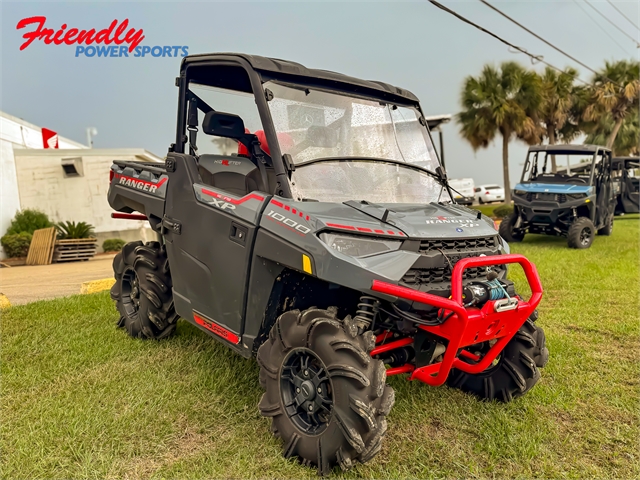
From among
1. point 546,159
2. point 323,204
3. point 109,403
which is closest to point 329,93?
point 323,204

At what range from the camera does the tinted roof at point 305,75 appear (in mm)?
3641

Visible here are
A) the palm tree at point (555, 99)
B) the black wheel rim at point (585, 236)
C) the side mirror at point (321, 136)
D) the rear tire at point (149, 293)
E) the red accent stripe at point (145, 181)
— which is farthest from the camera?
the palm tree at point (555, 99)

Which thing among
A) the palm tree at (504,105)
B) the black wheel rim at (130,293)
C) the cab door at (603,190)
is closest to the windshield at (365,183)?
the black wheel rim at (130,293)

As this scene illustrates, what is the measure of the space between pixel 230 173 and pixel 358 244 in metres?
1.46

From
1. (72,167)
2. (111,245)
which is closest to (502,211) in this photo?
(111,245)

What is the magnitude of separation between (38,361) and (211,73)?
3.07 m

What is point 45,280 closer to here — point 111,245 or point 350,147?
point 111,245

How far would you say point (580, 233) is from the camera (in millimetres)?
12133

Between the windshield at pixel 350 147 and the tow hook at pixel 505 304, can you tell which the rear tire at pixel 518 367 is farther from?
the windshield at pixel 350 147

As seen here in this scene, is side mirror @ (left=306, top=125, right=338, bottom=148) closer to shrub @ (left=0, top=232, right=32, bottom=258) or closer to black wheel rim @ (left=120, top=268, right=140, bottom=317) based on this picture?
black wheel rim @ (left=120, top=268, right=140, bottom=317)

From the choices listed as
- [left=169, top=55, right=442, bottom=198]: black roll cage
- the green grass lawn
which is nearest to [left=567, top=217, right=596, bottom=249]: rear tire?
the green grass lawn

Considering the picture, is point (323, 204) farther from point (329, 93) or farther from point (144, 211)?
point (144, 211)

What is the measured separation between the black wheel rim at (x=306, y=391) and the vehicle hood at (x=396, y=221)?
808mm

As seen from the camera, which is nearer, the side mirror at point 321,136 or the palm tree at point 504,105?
the side mirror at point 321,136
